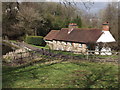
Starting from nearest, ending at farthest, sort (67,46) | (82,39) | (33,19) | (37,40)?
(82,39)
(67,46)
(37,40)
(33,19)

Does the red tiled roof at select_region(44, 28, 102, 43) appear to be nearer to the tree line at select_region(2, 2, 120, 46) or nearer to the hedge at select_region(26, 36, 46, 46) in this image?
the hedge at select_region(26, 36, 46, 46)

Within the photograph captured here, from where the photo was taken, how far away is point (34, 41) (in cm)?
3850

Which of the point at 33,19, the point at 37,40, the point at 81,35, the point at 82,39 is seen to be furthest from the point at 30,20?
the point at 82,39

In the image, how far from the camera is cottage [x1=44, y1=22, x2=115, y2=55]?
80.8 ft

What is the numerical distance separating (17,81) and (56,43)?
23.1m

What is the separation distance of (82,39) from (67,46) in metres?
3.88

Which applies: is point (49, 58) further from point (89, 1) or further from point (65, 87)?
point (89, 1)

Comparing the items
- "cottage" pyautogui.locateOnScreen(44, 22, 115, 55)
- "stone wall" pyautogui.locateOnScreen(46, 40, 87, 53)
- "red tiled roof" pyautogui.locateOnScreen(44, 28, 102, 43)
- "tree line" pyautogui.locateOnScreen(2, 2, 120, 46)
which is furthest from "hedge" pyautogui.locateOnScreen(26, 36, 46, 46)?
"red tiled roof" pyautogui.locateOnScreen(44, 28, 102, 43)

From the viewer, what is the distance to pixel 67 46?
97.8 feet

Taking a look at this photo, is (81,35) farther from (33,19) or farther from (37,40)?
(33,19)

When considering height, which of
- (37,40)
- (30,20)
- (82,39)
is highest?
(30,20)

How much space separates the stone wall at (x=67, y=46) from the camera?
26.5 meters

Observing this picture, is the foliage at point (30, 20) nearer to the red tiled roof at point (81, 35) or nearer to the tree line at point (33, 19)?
the tree line at point (33, 19)

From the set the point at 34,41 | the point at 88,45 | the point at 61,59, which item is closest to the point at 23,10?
the point at 34,41
